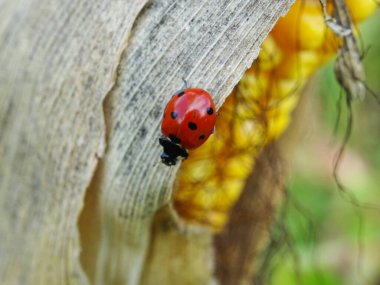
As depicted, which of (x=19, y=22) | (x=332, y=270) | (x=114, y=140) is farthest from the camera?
(x=332, y=270)

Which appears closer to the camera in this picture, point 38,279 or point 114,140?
point 114,140

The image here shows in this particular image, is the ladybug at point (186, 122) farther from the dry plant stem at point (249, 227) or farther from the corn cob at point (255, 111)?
the dry plant stem at point (249, 227)

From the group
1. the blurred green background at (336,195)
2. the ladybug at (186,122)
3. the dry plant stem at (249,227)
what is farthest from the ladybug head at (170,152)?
the blurred green background at (336,195)

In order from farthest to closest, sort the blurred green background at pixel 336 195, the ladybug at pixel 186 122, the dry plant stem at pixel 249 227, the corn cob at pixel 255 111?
the blurred green background at pixel 336 195
the dry plant stem at pixel 249 227
the corn cob at pixel 255 111
the ladybug at pixel 186 122

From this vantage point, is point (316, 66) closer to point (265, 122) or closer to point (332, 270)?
point (265, 122)

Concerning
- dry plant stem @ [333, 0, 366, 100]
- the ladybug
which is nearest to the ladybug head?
the ladybug

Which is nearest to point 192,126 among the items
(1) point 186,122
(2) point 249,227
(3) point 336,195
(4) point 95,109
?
(1) point 186,122

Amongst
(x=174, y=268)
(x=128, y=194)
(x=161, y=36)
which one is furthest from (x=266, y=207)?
(x=161, y=36)

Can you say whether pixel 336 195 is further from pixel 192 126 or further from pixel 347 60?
pixel 192 126
